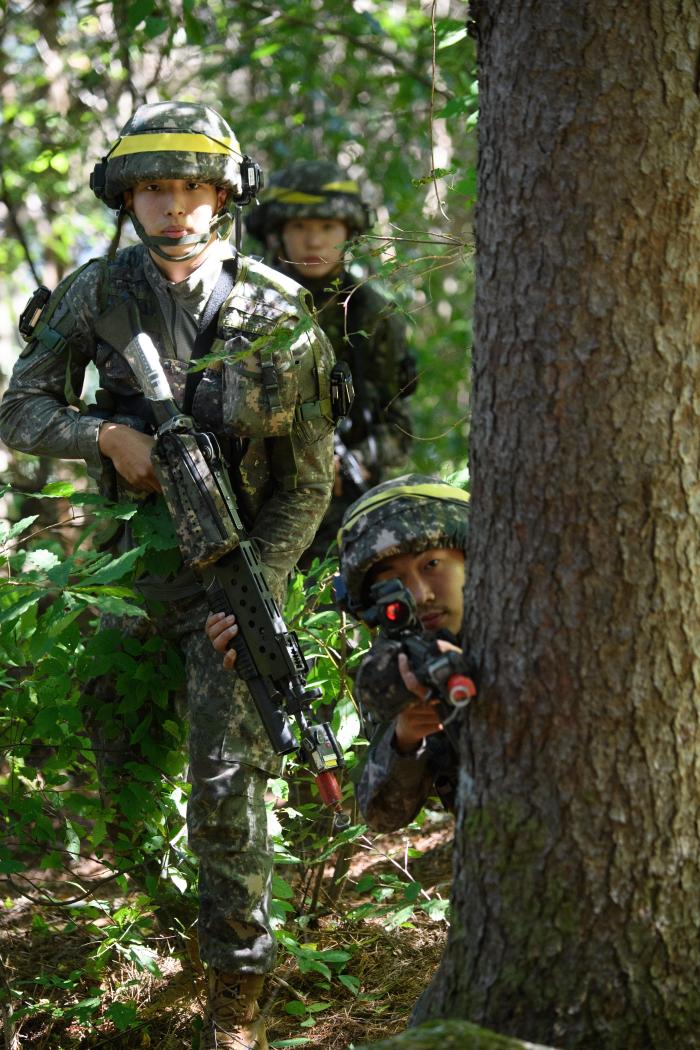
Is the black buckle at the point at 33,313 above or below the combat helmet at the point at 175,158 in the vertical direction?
below

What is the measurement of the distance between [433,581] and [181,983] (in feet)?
6.12

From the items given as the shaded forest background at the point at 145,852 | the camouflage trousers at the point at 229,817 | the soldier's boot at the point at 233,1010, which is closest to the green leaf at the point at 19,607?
the shaded forest background at the point at 145,852

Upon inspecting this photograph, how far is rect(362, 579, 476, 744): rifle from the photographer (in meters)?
2.19

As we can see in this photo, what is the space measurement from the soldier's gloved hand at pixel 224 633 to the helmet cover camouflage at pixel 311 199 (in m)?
3.90

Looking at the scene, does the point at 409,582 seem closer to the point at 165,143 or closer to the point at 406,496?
the point at 406,496

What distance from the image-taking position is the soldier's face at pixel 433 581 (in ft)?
8.98

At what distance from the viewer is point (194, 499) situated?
3502 millimetres

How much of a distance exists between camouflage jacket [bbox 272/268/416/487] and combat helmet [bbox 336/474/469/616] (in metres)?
4.03

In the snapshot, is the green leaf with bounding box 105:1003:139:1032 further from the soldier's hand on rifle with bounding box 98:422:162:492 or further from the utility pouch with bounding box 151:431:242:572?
the soldier's hand on rifle with bounding box 98:422:162:492

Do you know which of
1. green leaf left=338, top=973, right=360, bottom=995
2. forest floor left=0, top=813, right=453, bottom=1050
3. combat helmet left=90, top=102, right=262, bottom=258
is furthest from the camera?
combat helmet left=90, top=102, right=262, bottom=258

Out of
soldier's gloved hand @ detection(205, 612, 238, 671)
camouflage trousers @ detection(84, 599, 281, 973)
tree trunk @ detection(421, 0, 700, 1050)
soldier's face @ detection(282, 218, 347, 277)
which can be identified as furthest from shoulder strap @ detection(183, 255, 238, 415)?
soldier's face @ detection(282, 218, 347, 277)

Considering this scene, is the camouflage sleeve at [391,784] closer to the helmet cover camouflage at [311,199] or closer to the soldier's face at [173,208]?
the soldier's face at [173,208]

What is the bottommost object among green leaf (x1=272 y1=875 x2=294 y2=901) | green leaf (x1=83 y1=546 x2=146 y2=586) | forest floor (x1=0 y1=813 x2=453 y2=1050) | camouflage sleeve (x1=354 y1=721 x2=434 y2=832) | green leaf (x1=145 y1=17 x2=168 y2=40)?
forest floor (x1=0 y1=813 x2=453 y2=1050)

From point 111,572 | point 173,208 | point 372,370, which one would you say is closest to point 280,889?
point 111,572
